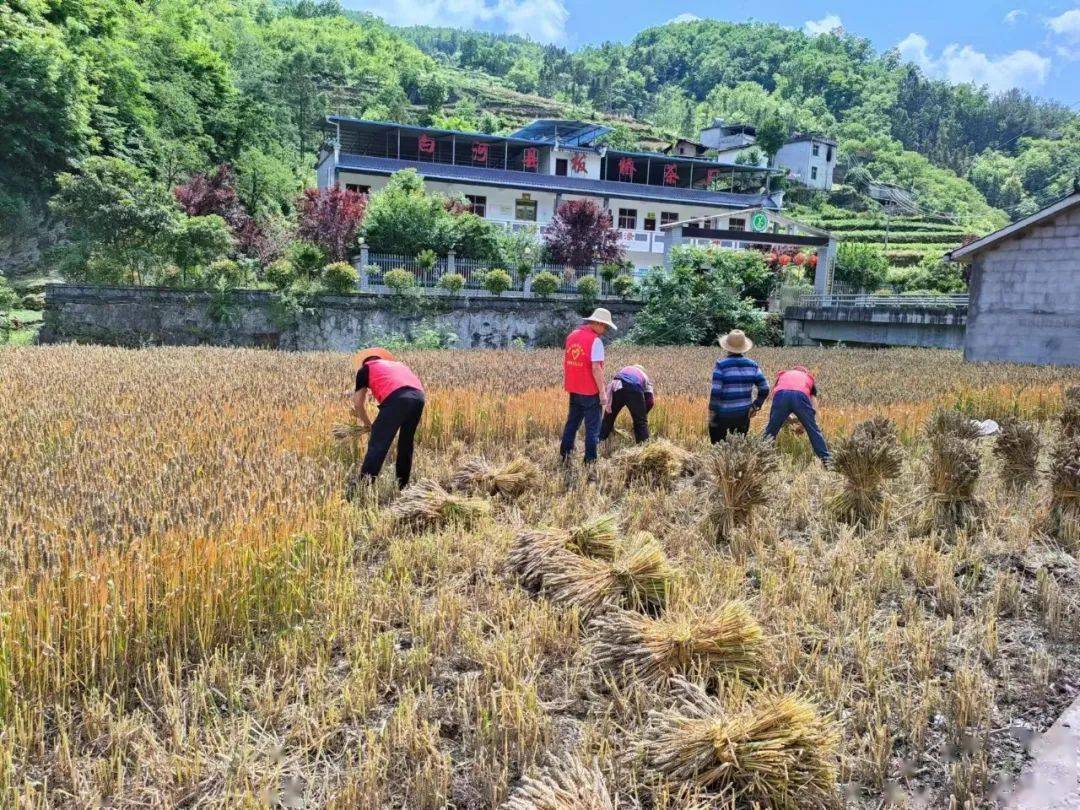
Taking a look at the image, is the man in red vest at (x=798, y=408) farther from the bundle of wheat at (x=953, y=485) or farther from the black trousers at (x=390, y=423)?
the black trousers at (x=390, y=423)

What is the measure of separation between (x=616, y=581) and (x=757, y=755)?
1329 mm

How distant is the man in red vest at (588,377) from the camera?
603 cm

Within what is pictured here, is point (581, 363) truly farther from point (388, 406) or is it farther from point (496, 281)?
point (496, 281)

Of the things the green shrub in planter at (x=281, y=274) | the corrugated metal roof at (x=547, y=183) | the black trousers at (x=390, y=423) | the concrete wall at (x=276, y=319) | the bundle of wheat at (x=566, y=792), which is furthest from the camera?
the corrugated metal roof at (x=547, y=183)

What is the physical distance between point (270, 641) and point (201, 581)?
38cm

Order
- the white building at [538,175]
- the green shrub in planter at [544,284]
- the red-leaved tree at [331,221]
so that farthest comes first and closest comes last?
the white building at [538,175] < the red-leaved tree at [331,221] < the green shrub in planter at [544,284]

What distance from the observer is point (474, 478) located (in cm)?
539

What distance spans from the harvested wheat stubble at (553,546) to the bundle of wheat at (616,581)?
0.31ft

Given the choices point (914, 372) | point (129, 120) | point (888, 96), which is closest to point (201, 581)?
point (914, 372)

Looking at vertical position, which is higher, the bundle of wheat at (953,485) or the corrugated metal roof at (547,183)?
the corrugated metal roof at (547,183)

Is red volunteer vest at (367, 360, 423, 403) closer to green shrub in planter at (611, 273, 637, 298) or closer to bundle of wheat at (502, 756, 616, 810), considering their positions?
bundle of wheat at (502, 756, 616, 810)

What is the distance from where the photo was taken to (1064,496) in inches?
187

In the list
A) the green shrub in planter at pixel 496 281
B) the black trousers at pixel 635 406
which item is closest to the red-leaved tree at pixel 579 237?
the green shrub in planter at pixel 496 281

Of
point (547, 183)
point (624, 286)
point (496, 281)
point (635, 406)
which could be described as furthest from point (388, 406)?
point (547, 183)
